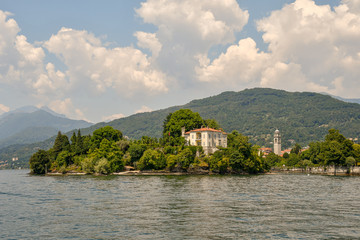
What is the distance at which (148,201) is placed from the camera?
49.8 metres

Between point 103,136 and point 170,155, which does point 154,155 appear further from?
point 103,136

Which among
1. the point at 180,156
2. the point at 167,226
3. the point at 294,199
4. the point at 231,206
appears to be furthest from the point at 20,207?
the point at 180,156

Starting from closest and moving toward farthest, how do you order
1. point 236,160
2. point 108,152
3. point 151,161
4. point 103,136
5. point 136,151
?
point 236,160, point 151,161, point 108,152, point 136,151, point 103,136

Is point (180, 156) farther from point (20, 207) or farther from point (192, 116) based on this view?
point (20, 207)

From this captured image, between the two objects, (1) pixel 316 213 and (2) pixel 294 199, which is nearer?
(1) pixel 316 213

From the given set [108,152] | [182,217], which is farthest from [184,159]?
[182,217]

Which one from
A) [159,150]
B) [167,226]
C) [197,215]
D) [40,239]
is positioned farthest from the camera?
[159,150]

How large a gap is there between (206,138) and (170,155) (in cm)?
1699

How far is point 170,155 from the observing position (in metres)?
127

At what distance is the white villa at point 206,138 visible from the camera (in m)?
136

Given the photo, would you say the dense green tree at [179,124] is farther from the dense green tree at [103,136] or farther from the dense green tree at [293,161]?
the dense green tree at [293,161]

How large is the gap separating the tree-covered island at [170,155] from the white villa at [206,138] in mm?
3151

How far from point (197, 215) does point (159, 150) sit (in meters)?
96.6

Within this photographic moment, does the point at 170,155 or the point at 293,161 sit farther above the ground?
the point at 170,155
